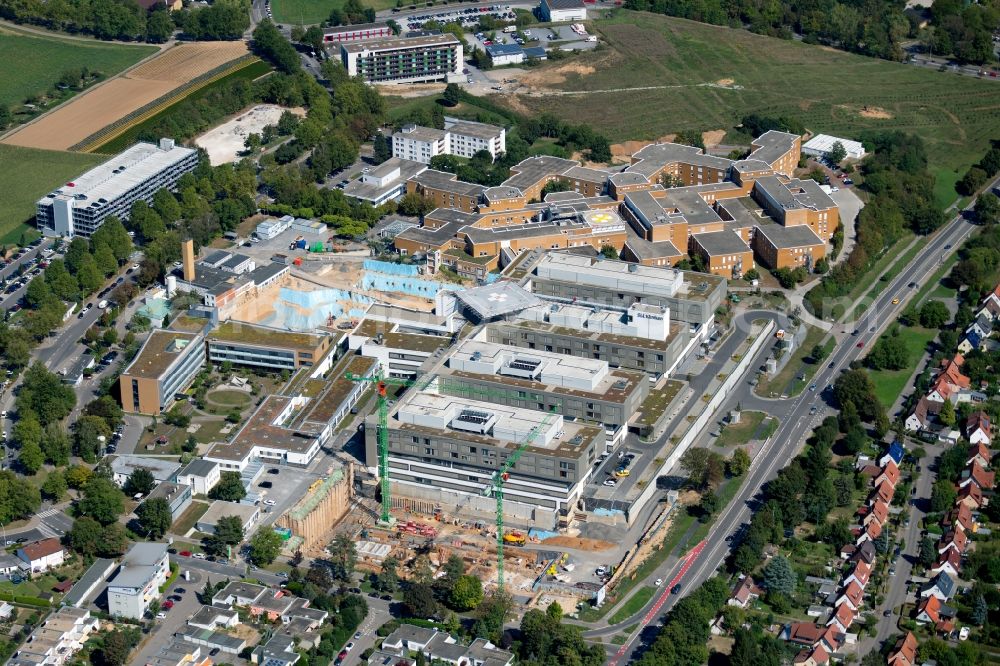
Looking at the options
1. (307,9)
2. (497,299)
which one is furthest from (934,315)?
(307,9)

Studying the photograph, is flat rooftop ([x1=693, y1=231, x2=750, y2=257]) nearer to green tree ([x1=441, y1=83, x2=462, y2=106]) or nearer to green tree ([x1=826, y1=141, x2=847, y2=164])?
green tree ([x1=826, y1=141, x2=847, y2=164])

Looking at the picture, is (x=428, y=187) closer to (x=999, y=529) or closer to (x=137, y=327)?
(x=137, y=327)

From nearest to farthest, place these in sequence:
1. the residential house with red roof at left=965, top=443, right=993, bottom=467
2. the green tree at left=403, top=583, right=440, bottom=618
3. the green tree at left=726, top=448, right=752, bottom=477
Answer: the green tree at left=403, top=583, right=440, bottom=618 < the green tree at left=726, top=448, right=752, bottom=477 < the residential house with red roof at left=965, top=443, right=993, bottom=467

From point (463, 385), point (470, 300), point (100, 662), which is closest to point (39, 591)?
point (100, 662)

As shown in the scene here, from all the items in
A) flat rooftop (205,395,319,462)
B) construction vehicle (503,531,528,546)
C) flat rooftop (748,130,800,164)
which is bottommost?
construction vehicle (503,531,528,546)

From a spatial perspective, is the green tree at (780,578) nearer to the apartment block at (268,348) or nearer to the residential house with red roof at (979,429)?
the residential house with red roof at (979,429)

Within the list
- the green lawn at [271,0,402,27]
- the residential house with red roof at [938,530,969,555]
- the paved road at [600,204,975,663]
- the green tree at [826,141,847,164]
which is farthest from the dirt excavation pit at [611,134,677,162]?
the residential house with red roof at [938,530,969,555]

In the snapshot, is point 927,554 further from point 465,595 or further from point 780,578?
point 465,595
